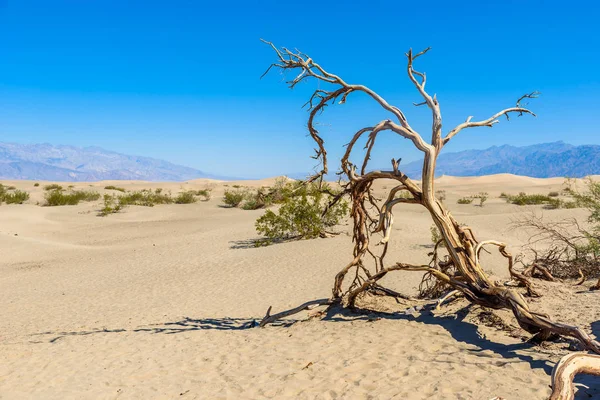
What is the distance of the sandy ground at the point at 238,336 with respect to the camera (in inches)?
177

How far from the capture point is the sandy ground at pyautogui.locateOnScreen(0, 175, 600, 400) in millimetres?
4504

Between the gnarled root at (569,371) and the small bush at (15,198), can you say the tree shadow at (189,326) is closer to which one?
the gnarled root at (569,371)

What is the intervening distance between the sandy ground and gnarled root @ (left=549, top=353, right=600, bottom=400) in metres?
0.52

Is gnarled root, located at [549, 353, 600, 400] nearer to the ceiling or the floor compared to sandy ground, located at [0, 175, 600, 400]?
nearer to the ceiling

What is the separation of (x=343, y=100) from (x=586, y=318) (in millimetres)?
4391

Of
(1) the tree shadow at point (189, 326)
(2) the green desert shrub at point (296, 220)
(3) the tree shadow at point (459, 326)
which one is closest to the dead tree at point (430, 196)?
(3) the tree shadow at point (459, 326)

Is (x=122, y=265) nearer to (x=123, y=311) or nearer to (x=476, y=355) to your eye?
(x=123, y=311)

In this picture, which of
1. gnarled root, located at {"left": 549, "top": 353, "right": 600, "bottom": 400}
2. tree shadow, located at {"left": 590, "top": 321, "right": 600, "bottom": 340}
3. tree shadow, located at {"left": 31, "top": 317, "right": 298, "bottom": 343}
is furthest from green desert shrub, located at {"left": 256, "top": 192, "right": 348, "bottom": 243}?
gnarled root, located at {"left": 549, "top": 353, "right": 600, "bottom": 400}

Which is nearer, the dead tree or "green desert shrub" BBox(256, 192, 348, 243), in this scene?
the dead tree

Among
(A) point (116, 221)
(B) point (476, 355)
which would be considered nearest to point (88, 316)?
(B) point (476, 355)

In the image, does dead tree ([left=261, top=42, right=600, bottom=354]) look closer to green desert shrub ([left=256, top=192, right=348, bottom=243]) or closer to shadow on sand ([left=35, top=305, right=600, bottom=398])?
shadow on sand ([left=35, top=305, right=600, bottom=398])

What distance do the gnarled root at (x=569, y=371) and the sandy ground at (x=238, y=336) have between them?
1.71 feet

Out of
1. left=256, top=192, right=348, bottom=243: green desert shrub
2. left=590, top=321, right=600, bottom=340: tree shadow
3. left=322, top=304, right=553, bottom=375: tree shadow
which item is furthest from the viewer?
left=256, top=192, right=348, bottom=243: green desert shrub

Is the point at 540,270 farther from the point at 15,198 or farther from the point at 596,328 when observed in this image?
the point at 15,198
